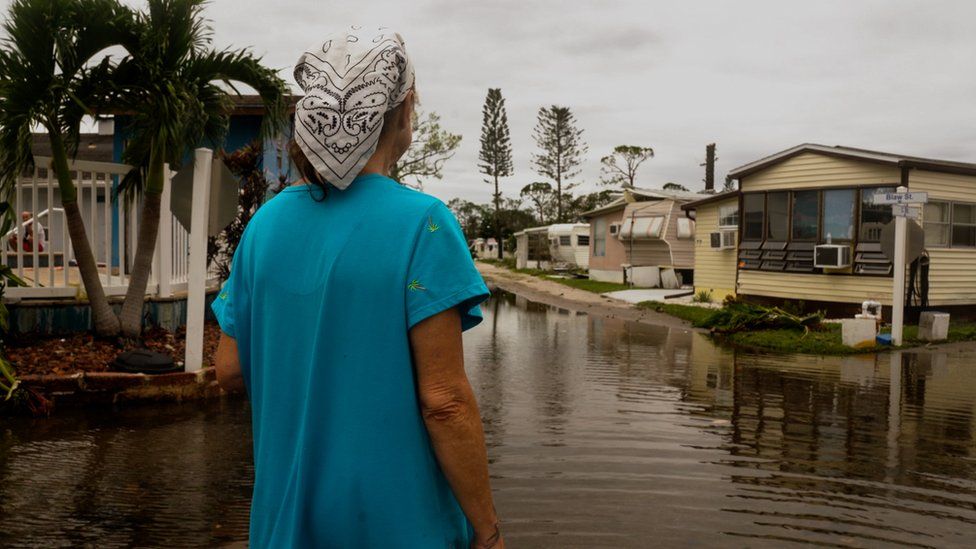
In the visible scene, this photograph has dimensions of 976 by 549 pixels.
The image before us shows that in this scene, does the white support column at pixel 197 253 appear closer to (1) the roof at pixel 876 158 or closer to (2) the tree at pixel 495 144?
(1) the roof at pixel 876 158

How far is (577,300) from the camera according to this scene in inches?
1037

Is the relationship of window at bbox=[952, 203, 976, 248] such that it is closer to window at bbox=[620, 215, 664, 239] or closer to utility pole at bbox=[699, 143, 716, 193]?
window at bbox=[620, 215, 664, 239]

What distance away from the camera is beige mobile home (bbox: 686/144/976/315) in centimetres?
1803

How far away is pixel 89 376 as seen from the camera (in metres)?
7.45

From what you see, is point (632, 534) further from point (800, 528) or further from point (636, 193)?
point (636, 193)

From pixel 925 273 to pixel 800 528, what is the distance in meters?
14.4

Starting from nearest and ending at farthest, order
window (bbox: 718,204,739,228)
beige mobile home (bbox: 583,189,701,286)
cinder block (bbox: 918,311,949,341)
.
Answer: cinder block (bbox: 918,311,949,341), window (bbox: 718,204,739,228), beige mobile home (bbox: 583,189,701,286)

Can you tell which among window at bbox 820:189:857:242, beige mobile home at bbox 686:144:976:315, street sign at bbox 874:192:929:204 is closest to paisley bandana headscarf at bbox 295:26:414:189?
street sign at bbox 874:192:929:204

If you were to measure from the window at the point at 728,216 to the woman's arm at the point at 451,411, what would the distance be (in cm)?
2330

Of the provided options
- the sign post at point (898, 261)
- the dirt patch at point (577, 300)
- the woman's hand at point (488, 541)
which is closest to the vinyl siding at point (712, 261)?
the dirt patch at point (577, 300)

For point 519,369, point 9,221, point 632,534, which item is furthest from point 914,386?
point 9,221

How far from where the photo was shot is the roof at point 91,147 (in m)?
18.6

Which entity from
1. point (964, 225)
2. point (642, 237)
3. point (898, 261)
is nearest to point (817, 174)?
point (964, 225)

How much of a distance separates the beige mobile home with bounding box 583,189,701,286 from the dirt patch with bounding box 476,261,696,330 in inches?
95.6
